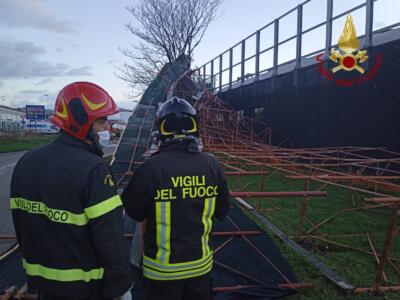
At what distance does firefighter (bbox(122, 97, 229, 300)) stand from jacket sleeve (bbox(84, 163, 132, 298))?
0.30 metres

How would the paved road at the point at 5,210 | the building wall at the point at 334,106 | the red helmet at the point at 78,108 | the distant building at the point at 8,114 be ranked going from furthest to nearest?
the distant building at the point at 8,114
the building wall at the point at 334,106
the paved road at the point at 5,210
the red helmet at the point at 78,108

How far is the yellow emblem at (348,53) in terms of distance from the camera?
9.96 meters

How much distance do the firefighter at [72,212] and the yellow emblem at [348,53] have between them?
9490 mm

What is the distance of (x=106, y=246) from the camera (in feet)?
6.41

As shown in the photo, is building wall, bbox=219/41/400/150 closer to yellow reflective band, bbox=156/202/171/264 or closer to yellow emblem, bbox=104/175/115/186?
yellow reflective band, bbox=156/202/171/264

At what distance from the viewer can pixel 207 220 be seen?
2436 mm

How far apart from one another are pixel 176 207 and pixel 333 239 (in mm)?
4015

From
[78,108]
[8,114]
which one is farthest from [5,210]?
[8,114]

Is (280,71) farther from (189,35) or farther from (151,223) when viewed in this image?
(151,223)

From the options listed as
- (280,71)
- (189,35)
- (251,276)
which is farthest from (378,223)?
(189,35)

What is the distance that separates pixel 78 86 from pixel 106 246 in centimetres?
95

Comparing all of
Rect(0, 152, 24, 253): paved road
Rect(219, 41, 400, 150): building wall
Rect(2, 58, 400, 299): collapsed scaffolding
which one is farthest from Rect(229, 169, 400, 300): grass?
Rect(0, 152, 24, 253): paved road

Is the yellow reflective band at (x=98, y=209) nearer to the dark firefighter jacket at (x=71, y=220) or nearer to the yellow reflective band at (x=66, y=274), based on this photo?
the dark firefighter jacket at (x=71, y=220)

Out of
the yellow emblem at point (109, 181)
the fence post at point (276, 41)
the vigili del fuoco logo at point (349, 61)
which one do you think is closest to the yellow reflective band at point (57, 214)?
the yellow emblem at point (109, 181)
